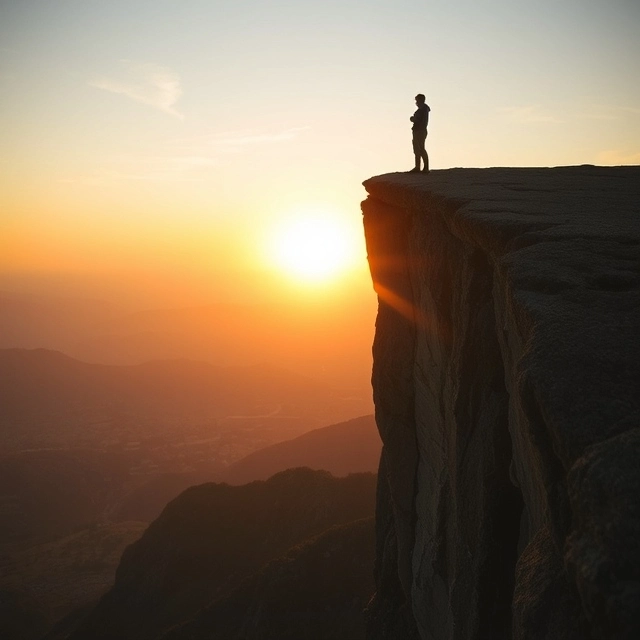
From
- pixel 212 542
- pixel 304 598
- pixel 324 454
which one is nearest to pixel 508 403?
pixel 304 598

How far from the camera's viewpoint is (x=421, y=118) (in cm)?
1833

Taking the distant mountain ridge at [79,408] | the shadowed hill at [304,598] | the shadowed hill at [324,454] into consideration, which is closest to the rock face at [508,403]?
the shadowed hill at [304,598]

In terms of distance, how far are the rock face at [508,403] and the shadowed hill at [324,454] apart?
6554cm

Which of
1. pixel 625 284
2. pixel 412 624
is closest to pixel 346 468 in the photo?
pixel 412 624

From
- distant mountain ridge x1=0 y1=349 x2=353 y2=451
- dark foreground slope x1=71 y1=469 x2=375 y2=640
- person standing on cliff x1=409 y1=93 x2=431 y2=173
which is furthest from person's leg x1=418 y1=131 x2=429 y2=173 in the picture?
distant mountain ridge x1=0 y1=349 x2=353 y2=451

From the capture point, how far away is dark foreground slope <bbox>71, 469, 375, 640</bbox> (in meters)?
44.4

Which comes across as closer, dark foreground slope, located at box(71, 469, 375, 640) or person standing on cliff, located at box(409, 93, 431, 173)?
person standing on cliff, located at box(409, 93, 431, 173)

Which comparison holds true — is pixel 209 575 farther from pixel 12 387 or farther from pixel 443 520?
pixel 12 387

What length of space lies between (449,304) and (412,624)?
48.0 feet

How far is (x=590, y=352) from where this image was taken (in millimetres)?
5199

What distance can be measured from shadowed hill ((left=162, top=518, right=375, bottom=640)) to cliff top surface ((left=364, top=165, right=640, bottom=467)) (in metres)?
29.4

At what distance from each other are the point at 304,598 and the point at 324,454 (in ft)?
194

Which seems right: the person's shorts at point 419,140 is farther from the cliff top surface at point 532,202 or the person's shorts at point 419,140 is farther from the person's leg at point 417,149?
the cliff top surface at point 532,202

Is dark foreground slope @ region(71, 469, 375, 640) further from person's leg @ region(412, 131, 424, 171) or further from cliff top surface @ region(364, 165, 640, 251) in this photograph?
cliff top surface @ region(364, 165, 640, 251)
